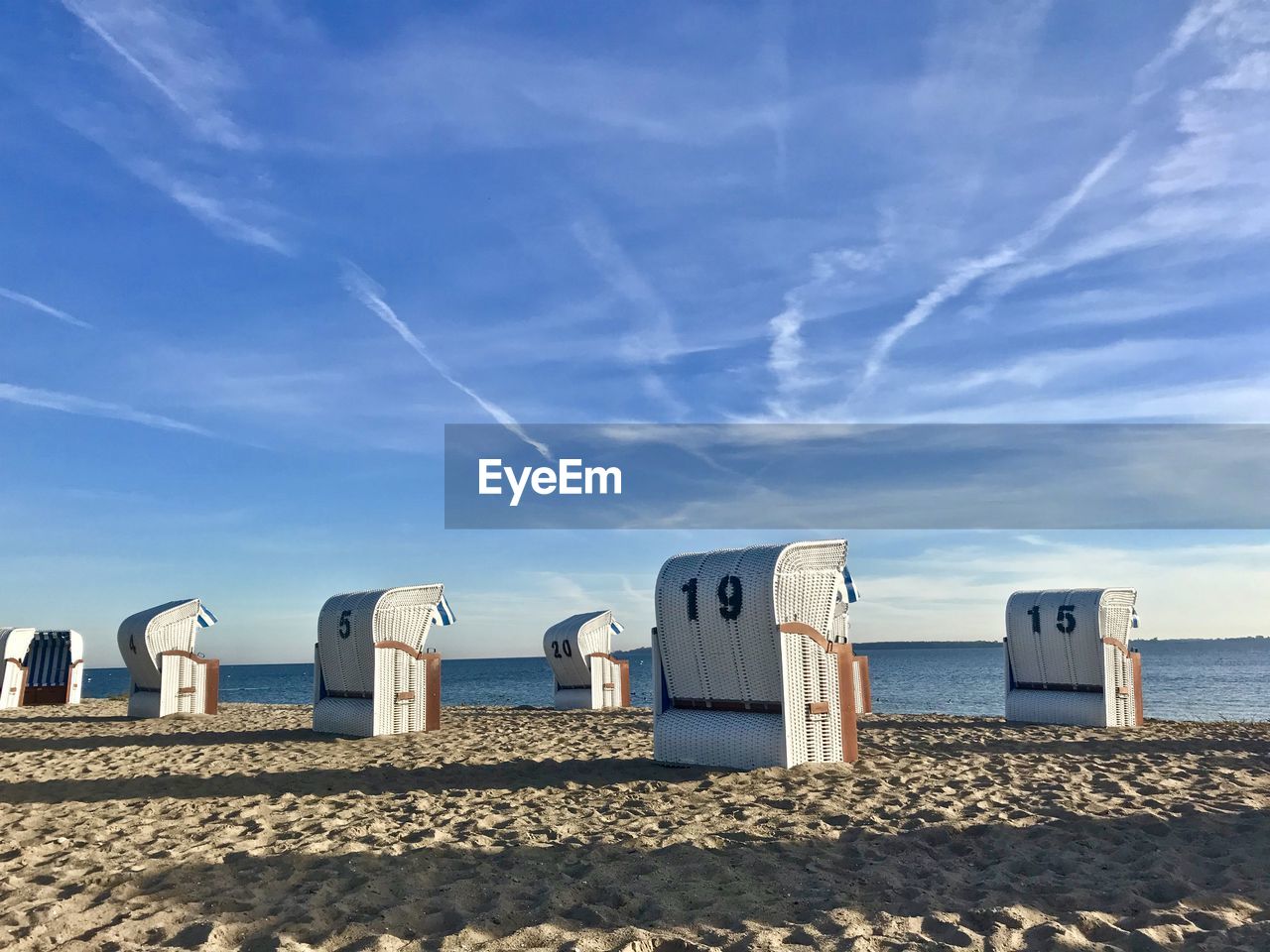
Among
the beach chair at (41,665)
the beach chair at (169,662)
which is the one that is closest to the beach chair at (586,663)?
the beach chair at (169,662)

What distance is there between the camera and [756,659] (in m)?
9.56

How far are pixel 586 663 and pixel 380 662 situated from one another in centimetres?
765

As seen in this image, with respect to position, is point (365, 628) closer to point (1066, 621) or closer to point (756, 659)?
point (756, 659)

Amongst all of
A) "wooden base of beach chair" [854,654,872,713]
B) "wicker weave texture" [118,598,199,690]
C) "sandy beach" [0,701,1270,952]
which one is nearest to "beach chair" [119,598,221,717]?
"wicker weave texture" [118,598,199,690]

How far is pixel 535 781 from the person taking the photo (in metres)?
9.58

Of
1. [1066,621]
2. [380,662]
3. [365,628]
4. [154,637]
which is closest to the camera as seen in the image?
[365,628]

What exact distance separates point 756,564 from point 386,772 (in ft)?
15.6

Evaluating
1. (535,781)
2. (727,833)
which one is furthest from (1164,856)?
(535,781)

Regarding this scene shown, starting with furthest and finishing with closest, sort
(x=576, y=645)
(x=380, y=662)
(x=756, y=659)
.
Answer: (x=576, y=645), (x=380, y=662), (x=756, y=659)

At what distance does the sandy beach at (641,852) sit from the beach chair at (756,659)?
38cm

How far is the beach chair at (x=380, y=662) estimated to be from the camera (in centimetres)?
1425

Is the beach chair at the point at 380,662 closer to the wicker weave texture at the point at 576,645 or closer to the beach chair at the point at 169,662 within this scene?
the beach chair at the point at 169,662

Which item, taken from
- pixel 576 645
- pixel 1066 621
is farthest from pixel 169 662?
pixel 1066 621

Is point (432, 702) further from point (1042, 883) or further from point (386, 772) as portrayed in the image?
point (1042, 883)
